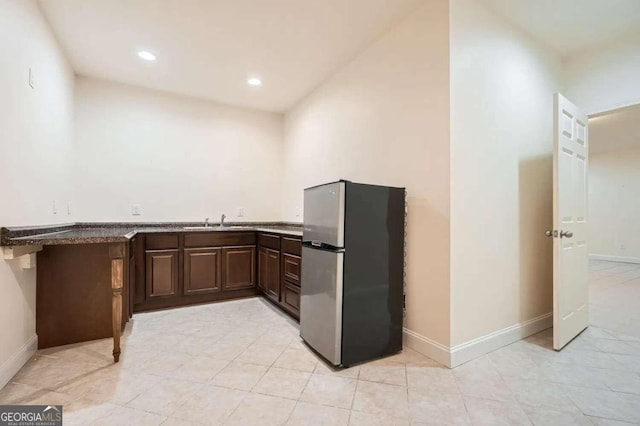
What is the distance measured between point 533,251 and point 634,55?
195cm

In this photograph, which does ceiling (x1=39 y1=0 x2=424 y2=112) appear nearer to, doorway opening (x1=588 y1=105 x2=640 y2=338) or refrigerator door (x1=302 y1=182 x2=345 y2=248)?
refrigerator door (x1=302 y1=182 x2=345 y2=248)

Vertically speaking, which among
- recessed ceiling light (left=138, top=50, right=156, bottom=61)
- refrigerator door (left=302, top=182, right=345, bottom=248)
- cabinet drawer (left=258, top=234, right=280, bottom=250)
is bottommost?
cabinet drawer (left=258, top=234, right=280, bottom=250)

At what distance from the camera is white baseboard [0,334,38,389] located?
1709mm

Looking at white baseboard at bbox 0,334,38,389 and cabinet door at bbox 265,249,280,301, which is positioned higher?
cabinet door at bbox 265,249,280,301

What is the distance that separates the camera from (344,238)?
1.96 m

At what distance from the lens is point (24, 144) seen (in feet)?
6.58

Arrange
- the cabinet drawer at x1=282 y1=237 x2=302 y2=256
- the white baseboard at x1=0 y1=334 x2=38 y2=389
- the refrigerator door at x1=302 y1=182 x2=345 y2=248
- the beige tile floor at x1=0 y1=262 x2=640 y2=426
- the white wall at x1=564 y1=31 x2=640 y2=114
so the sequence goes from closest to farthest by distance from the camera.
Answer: the beige tile floor at x1=0 y1=262 x2=640 y2=426
the white baseboard at x1=0 y1=334 x2=38 y2=389
the refrigerator door at x1=302 y1=182 x2=345 y2=248
the white wall at x1=564 y1=31 x2=640 y2=114
the cabinet drawer at x1=282 y1=237 x2=302 y2=256

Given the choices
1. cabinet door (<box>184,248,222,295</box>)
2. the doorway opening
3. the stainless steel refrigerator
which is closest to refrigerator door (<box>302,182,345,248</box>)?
the stainless steel refrigerator

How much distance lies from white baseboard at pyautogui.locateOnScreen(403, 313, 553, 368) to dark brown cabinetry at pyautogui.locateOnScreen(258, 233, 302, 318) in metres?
1.09

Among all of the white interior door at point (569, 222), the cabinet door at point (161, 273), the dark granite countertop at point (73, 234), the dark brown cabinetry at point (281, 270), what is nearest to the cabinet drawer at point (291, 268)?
the dark brown cabinetry at point (281, 270)

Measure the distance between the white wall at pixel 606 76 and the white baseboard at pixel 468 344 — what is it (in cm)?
218

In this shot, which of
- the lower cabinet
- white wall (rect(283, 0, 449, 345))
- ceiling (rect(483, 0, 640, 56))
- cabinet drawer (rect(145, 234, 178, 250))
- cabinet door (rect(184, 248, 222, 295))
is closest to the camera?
white wall (rect(283, 0, 449, 345))

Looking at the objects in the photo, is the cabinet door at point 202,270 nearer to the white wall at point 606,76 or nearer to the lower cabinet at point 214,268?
the lower cabinet at point 214,268

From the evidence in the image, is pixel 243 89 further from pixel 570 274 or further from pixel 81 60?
pixel 570 274
